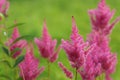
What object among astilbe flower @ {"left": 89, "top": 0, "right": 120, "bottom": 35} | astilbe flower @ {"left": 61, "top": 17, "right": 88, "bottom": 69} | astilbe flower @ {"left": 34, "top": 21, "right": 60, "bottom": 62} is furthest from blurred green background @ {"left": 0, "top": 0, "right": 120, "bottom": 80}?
A: astilbe flower @ {"left": 61, "top": 17, "right": 88, "bottom": 69}

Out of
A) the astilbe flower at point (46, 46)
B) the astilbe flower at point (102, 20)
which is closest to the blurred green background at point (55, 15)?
the astilbe flower at point (102, 20)

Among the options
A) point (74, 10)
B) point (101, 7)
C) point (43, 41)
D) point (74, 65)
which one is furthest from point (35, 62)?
point (74, 10)

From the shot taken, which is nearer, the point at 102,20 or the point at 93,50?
the point at 93,50

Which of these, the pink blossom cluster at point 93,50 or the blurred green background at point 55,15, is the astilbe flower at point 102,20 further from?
the blurred green background at point 55,15

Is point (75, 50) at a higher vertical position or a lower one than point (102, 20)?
lower

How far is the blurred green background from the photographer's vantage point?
7.33m

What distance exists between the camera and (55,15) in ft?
27.5

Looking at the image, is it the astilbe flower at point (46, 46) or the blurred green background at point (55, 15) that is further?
the blurred green background at point (55, 15)

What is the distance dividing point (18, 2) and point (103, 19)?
700 centimetres

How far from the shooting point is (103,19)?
2.50m

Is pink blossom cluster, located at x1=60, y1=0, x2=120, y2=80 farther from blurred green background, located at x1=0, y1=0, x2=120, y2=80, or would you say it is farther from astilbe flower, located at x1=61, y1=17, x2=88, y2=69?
blurred green background, located at x1=0, y1=0, x2=120, y2=80

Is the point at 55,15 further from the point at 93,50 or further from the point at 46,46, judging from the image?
the point at 93,50

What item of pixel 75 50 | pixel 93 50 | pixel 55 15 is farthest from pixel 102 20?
pixel 55 15

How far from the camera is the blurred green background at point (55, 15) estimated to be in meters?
7.33
